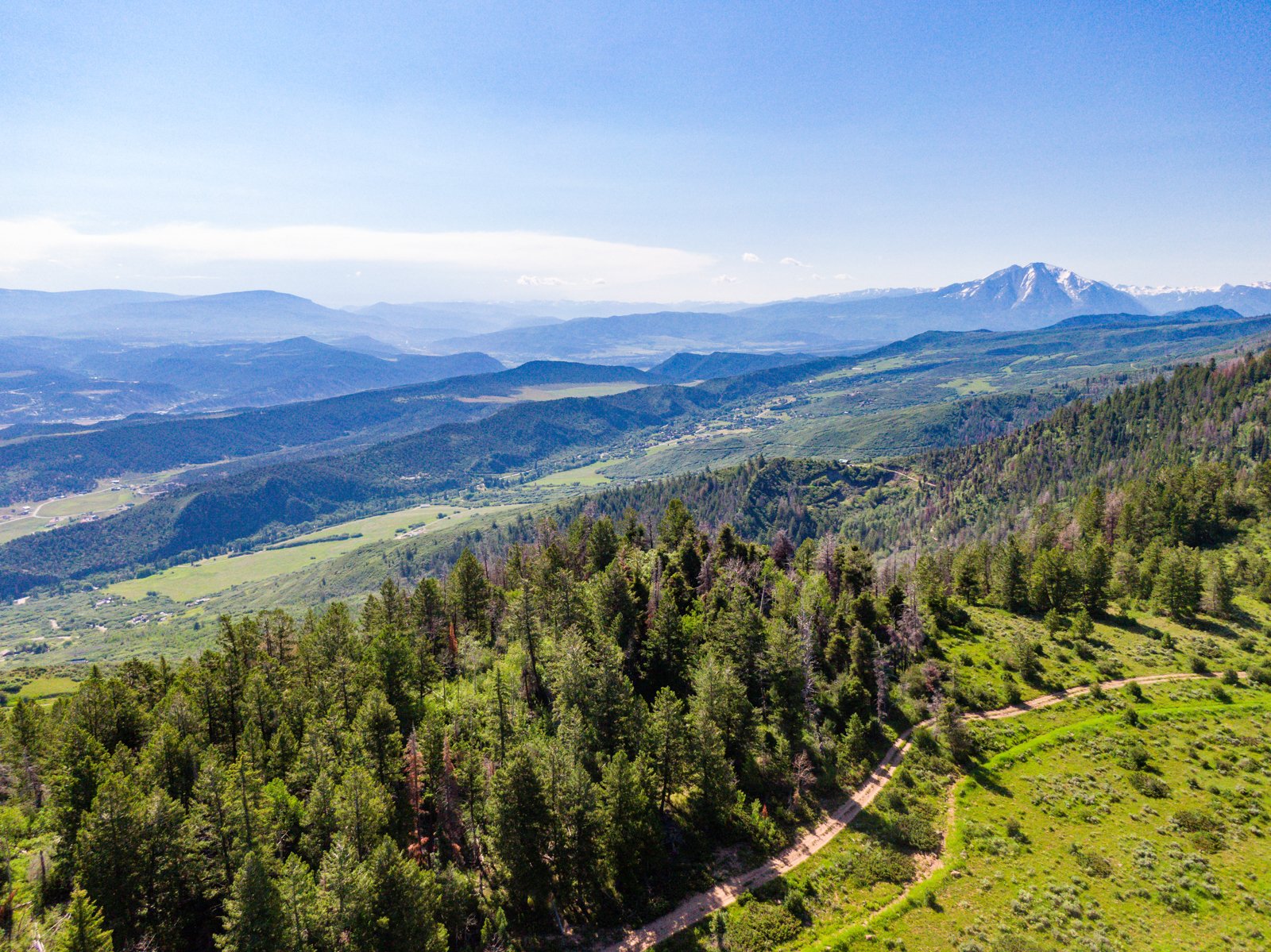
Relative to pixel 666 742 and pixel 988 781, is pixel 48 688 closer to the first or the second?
pixel 666 742

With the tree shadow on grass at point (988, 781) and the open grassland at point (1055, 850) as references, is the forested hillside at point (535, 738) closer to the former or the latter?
the open grassland at point (1055, 850)

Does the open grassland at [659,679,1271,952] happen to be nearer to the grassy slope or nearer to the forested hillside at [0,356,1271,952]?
the grassy slope

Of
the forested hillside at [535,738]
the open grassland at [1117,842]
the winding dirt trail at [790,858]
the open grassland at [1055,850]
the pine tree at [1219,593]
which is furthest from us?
the pine tree at [1219,593]

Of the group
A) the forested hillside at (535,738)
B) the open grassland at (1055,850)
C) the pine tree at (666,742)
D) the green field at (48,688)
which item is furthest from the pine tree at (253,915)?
the green field at (48,688)

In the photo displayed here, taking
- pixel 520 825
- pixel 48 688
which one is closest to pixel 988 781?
pixel 520 825

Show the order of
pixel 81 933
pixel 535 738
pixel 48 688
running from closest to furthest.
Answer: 1. pixel 81 933
2. pixel 535 738
3. pixel 48 688
